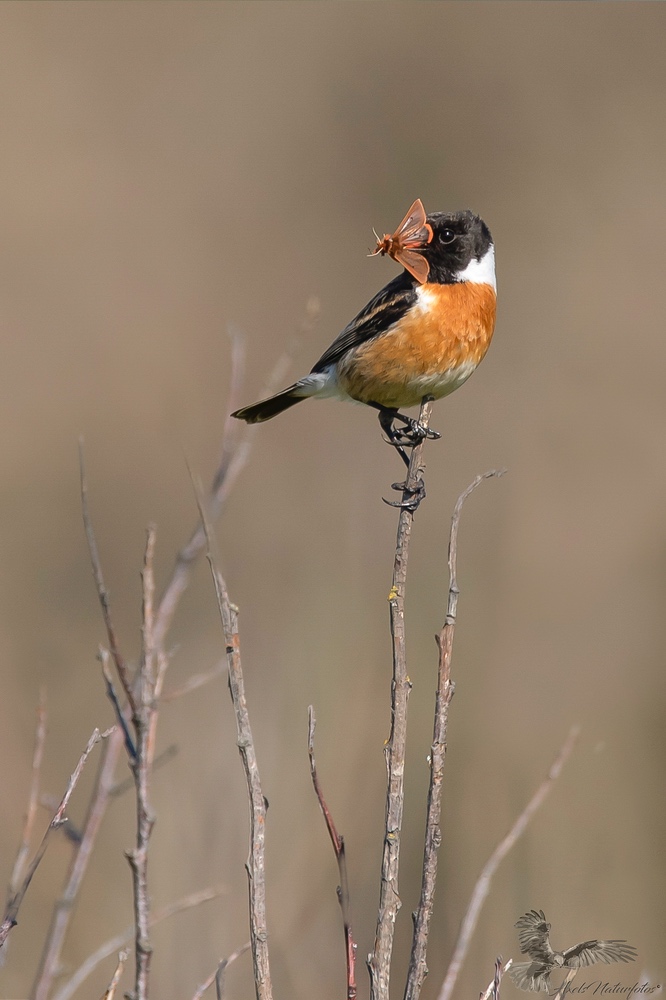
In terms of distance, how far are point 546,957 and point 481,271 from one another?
2.58m

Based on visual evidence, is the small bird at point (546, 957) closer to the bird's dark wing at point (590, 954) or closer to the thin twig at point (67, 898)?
the bird's dark wing at point (590, 954)

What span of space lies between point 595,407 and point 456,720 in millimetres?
4438

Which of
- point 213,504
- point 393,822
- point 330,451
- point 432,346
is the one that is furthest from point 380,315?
point 330,451

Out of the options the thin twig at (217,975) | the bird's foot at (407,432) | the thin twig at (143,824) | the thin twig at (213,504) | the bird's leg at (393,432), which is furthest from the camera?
the bird's leg at (393,432)

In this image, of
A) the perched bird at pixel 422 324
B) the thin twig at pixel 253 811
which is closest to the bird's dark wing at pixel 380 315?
the perched bird at pixel 422 324

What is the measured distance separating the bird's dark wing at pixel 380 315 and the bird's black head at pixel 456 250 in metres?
0.11

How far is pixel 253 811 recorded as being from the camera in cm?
172

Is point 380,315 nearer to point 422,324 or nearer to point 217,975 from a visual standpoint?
point 422,324

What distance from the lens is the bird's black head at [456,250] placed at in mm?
3828

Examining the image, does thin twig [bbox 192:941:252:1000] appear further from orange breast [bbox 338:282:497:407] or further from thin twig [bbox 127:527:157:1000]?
orange breast [bbox 338:282:497:407]

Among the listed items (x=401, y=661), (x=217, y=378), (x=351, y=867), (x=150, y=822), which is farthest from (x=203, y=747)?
(x=217, y=378)

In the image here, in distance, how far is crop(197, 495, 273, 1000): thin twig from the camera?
5.50 feet

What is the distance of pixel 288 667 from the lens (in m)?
3.64

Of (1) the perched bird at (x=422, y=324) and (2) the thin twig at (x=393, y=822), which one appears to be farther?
(1) the perched bird at (x=422, y=324)
